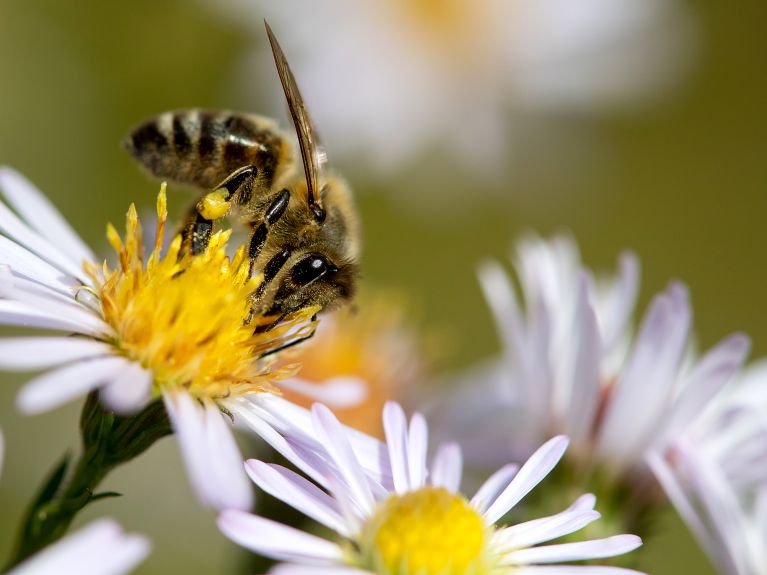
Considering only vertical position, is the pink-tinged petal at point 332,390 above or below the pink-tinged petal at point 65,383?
above

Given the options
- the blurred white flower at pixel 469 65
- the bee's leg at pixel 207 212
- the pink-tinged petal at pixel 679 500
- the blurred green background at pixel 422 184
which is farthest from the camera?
the blurred white flower at pixel 469 65

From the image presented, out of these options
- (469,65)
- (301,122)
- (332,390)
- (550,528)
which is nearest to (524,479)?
(550,528)

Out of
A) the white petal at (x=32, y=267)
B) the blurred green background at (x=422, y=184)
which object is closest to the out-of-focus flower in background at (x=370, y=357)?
the blurred green background at (x=422, y=184)

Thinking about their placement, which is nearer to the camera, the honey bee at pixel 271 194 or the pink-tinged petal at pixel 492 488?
the pink-tinged petal at pixel 492 488

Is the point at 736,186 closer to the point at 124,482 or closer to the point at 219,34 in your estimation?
the point at 219,34

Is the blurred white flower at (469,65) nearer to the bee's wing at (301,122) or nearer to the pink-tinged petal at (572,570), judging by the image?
the bee's wing at (301,122)

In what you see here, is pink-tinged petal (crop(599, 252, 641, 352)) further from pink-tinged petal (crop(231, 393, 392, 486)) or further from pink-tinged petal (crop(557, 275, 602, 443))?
pink-tinged petal (crop(231, 393, 392, 486))

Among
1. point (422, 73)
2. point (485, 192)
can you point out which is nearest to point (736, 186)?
point (485, 192)
